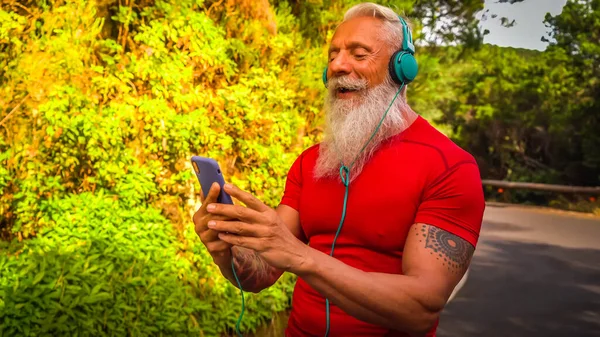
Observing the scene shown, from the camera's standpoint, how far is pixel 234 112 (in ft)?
23.3

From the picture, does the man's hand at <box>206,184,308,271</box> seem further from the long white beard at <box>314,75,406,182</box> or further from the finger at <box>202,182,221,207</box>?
the long white beard at <box>314,75,406,182</box>

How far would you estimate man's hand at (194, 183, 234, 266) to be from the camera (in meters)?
2.00

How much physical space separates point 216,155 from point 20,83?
1892 millimetres

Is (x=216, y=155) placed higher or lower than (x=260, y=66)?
lower

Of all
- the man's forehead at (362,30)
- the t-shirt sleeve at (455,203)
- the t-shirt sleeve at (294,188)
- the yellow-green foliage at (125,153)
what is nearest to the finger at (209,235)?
the t-shirt sleeve at (294,188)

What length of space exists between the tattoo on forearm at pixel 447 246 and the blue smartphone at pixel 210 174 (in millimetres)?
582

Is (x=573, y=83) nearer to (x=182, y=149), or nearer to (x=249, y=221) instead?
(x=182, y=149)

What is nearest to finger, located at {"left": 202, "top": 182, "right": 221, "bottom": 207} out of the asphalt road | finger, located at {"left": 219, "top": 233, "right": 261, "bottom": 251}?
finger, located at {"left": 219, "top": 233, "right": 261, "bottom": 251}

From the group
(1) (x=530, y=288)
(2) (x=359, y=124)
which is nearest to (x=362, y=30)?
(2) (x=359, y=124)

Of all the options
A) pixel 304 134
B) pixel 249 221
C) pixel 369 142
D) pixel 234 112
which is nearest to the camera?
pixel 249 221

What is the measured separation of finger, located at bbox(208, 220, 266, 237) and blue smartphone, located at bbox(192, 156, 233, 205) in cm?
10

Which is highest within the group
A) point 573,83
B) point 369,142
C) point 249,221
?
point 369,142

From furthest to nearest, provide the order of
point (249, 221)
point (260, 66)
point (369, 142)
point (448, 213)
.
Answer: point (260, 66)
point (369, 142)
point (448, 213)
point (249, 221)

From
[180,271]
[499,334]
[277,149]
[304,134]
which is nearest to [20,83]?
[180,271]
